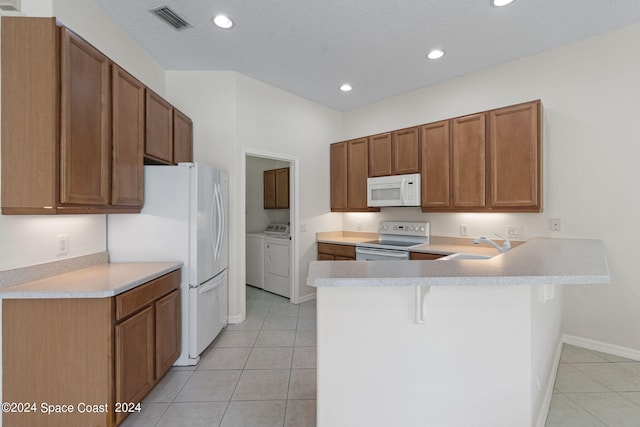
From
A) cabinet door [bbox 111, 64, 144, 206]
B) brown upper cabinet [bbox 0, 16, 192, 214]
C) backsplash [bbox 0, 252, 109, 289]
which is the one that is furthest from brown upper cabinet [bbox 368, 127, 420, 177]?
backsplash [bbox 0, 252, 109, 289]

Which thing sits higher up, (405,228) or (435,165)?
(435,165)

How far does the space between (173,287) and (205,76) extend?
7.78ft

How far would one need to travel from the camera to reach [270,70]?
3.26m

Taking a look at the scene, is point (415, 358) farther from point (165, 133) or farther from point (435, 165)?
point (165, 133)

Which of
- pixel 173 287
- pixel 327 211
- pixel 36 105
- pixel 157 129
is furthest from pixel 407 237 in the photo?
pixel 36 105

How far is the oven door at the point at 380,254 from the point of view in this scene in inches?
131

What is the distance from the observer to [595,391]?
2035 millimetres

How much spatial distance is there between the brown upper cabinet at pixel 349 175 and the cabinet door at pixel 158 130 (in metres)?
2.34

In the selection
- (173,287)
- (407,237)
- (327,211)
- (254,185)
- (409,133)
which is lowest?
(173,287)

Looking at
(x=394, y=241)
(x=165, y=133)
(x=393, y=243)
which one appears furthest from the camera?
(x=394, y=241)

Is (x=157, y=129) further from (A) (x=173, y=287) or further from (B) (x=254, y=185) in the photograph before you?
(B) (x=254, y=185)

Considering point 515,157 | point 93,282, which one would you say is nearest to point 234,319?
point 93,282

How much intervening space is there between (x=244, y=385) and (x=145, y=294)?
988 mm

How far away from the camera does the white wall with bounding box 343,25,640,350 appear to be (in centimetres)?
247
